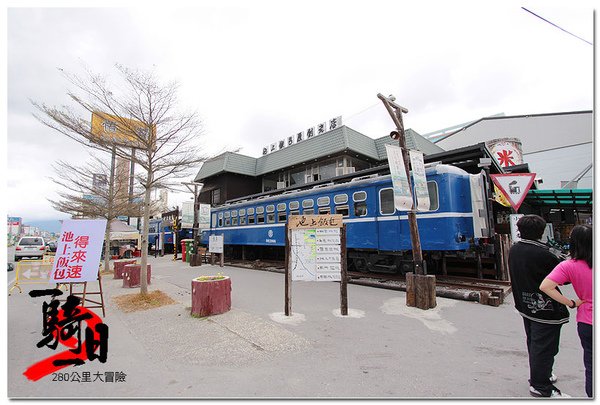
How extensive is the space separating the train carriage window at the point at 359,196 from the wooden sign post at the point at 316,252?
3976 mm

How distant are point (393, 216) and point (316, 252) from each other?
374 centimetres

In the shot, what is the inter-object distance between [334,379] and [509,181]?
5497 mm

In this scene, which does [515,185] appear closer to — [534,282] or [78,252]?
[534,282]

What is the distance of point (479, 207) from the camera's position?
8039 mm

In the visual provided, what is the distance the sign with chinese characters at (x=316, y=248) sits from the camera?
5777 mm

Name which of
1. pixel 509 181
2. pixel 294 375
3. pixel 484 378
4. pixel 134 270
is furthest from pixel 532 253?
pixel 134 270

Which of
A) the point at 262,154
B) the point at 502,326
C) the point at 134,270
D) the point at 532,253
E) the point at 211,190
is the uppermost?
the point at 262,154

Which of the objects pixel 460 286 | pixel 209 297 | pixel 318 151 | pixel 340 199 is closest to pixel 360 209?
pixel 340 199

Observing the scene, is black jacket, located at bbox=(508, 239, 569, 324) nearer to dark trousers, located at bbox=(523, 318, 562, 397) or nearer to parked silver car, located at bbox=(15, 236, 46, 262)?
dark trousers, located at bbox=(523, 318, 562, 397)

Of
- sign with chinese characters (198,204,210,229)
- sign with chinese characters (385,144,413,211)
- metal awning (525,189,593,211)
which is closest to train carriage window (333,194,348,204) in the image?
sign with chinese characters (385,144,413,211)

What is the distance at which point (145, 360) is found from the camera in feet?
12.3

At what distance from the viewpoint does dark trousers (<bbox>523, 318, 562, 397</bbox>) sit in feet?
8.97

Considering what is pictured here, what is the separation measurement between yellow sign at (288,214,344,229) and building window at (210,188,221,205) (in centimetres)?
1883

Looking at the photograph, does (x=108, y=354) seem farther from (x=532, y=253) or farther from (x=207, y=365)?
(x=532, y=253)
